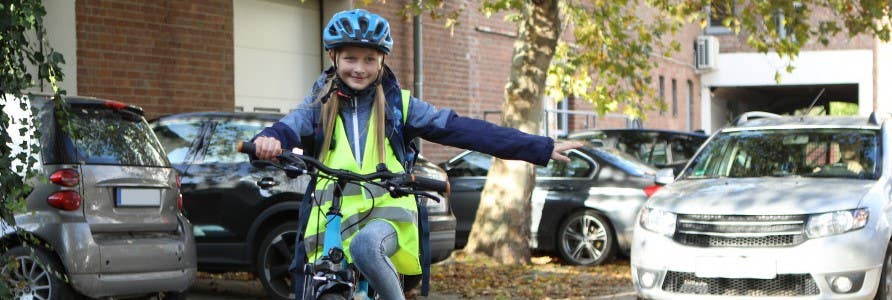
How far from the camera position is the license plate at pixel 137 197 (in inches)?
315

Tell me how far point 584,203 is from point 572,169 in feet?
2.05

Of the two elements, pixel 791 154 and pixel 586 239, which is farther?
pixel 586 239

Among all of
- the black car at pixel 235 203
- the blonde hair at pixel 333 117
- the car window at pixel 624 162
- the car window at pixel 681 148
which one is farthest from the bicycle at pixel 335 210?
the car window at pixel 681 148

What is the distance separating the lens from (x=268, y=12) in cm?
1619

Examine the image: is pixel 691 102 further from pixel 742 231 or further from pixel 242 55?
pixel 742 231

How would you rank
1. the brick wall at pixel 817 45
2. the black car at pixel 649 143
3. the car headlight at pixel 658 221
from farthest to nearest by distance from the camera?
1. the brick wall at pixel 817 45
2. the black car at pixel 649 143
3. the car headlight at pixel 658 221

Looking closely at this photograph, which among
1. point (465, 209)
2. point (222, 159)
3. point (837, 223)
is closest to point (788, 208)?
point (837, 223)

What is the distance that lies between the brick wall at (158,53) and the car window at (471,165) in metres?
2.74

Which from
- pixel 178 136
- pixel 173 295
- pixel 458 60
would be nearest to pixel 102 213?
pixel 173 295

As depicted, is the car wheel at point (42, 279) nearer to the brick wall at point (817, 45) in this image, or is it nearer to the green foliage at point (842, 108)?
the brick wall at point (817, 45)

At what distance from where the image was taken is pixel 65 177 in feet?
25.2

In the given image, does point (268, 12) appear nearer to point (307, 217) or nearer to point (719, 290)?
point (719, 290)

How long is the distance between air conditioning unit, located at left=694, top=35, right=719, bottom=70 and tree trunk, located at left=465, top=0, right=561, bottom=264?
Result: 84.1ft

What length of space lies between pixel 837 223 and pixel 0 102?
5.40 m
